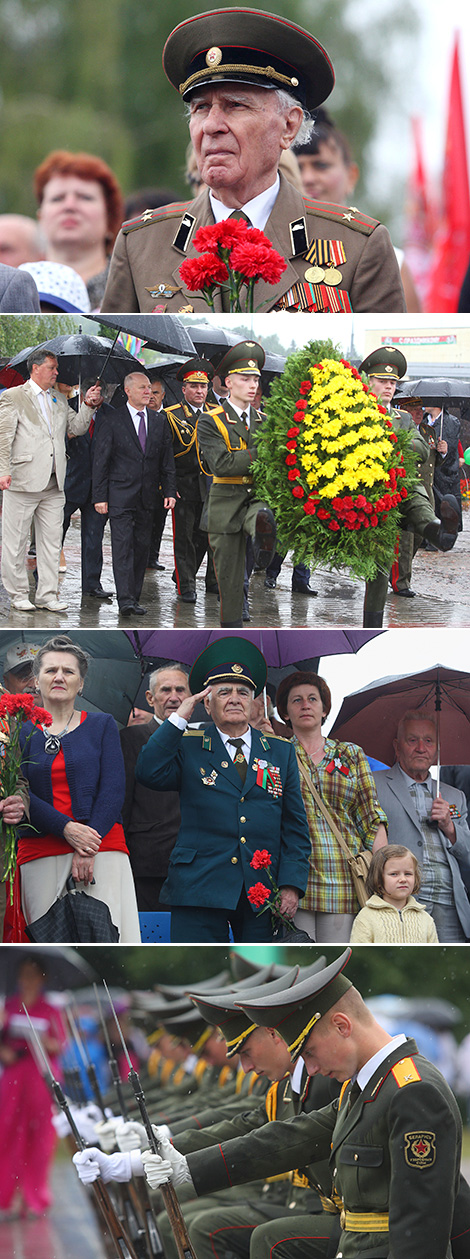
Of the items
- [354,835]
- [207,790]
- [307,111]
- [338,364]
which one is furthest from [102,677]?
[307,111]

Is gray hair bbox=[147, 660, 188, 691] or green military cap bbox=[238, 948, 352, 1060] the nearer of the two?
green military cap bbox=[238, 948, 352, 1060]

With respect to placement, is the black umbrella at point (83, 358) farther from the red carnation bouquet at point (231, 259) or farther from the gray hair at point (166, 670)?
the gray hair at point (166, 670)

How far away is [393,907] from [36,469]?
270 cm

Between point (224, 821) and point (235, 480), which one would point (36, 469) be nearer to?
point (235, 480)

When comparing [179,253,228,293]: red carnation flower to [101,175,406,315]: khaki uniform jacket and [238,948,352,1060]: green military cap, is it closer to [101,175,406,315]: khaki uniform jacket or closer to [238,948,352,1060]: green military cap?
[101,175,406,315]: khaki uniform jacket

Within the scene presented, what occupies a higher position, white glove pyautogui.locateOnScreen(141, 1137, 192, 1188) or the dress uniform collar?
the dress uniform collar

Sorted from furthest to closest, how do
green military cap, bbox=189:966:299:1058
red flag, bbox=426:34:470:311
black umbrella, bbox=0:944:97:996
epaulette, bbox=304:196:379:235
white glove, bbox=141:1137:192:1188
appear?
red flag, bbox=426:34:470:311 → epaulette, bbox=304:196:379:235 → black umbrella, bbox=0:944:97:996 → green military cap, bbox=189:966:299:1058 → white glove, bbox=141:1137:192:1188

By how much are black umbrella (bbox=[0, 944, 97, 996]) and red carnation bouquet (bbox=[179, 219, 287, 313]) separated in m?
3.21

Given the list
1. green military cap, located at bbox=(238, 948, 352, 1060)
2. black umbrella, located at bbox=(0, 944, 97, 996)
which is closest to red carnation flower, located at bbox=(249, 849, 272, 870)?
green military cap, located at bbox=(238, 948, 352, 1060)

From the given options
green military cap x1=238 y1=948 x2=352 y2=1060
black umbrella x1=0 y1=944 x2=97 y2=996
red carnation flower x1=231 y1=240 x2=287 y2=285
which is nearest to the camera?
green military cap x1=238 y1=948 x2=352 y2=1060

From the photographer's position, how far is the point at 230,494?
23.4 feet

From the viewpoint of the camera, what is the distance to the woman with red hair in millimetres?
11148

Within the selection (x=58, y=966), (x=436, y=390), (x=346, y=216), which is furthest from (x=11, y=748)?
(x=346, y=216)

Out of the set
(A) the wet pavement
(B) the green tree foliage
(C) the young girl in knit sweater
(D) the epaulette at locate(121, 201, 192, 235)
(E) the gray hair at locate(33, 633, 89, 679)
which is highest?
(D) the epaulette at locate(121, 201, 192, 235)
